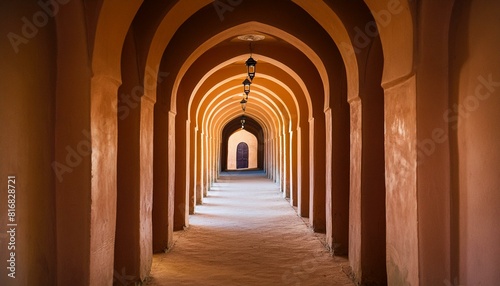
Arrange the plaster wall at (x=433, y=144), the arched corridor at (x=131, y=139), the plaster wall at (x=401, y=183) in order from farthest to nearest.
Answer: the plaster wall at (x=401, y=183) < the plaster wall at (x=433, y=144) < the arched corridor at (x=131, y=139)

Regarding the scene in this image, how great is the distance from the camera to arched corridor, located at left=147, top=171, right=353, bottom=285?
755 cm

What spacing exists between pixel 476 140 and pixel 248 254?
5.97 metres

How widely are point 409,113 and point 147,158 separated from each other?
4098 mm

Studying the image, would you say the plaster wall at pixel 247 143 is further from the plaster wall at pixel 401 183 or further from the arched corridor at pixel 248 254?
the plaster wall at pixel 401 183

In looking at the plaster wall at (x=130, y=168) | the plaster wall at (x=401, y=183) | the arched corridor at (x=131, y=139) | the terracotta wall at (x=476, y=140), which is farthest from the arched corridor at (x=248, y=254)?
the terracotta wall at (x=476, y=140)

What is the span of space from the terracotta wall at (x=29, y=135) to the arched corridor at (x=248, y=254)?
9.90ft

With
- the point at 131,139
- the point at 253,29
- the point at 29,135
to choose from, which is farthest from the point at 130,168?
the point at 253,29

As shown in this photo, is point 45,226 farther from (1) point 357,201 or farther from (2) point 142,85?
(1) point 357,201

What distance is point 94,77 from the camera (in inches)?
183

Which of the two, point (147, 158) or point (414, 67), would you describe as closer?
point (414, 67)

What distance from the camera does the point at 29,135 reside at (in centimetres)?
440

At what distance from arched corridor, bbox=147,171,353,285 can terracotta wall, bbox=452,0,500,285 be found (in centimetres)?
329

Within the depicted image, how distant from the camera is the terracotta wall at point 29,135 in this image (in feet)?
13.9

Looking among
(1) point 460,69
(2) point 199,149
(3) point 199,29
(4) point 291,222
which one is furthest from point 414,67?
(2) point 199,149
